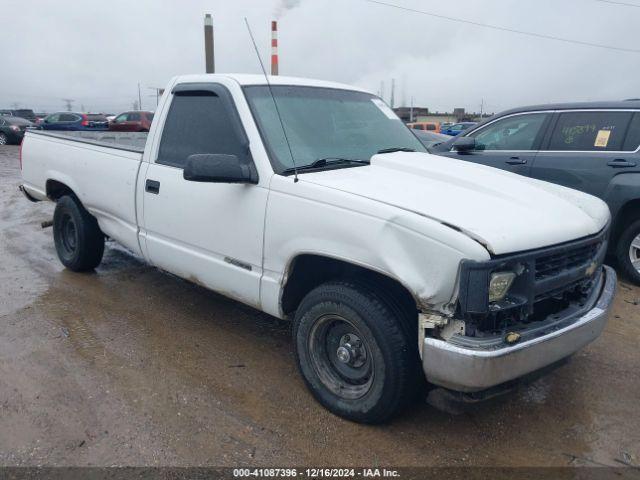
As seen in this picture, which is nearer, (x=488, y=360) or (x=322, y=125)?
(x=488, y=360)

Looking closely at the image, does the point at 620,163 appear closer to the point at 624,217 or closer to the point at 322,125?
the point at 624,217

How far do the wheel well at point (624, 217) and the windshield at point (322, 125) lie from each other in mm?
2735

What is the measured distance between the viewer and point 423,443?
2.96 m

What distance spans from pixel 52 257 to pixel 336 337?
A: 4506 mm

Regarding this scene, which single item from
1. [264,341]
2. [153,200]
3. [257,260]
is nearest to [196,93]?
[153,200]

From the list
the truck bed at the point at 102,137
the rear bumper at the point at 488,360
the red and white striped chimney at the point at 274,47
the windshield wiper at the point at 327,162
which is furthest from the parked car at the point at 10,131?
the rear bumper at the point at 488,360

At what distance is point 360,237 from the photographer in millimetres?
2787

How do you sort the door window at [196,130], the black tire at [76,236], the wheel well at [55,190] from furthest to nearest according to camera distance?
the wheel well at [55,190], the black tire at [76,236], the door window at [196,130]

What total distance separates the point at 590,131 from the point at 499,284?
4.29 m

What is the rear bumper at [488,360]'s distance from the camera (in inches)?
98.3

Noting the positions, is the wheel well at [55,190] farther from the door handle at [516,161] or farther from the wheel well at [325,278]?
the door handle at [516,161]

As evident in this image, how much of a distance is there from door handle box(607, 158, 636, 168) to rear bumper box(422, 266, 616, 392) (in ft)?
11.7

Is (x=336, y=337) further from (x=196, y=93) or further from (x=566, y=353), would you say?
(x=196, y=93)

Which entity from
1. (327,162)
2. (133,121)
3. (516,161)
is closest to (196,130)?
(327,162)
